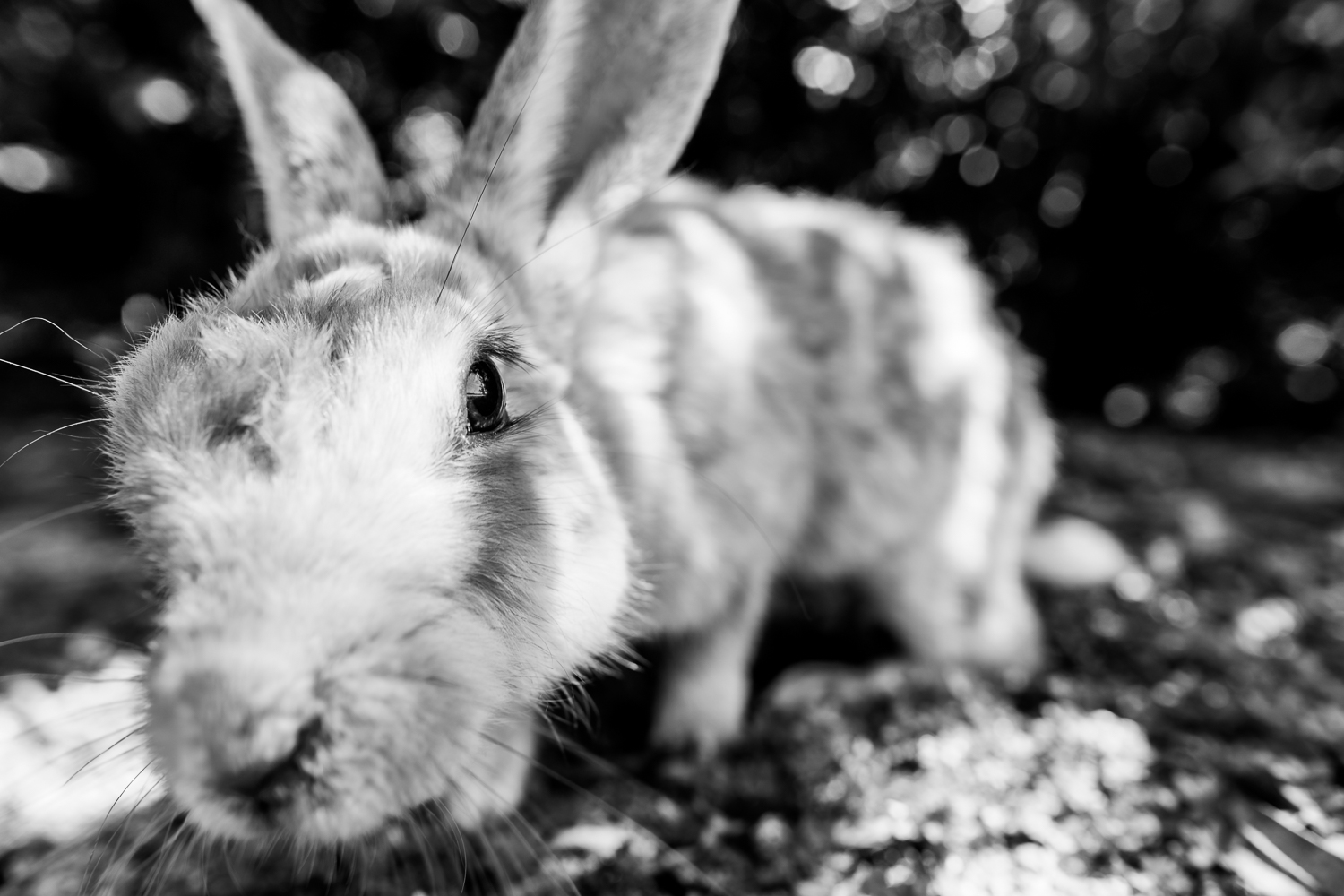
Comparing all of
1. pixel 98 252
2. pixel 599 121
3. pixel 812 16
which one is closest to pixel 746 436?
pixel 599 121

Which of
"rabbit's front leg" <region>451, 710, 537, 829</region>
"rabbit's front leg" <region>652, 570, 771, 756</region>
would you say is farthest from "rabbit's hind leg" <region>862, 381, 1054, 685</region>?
"rabbit's front leg" <region>451, 710, 537, 829</region>

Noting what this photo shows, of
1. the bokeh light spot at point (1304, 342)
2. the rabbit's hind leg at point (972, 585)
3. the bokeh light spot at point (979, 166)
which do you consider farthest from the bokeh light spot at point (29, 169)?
the bokeh light spot at point (1304, 342)

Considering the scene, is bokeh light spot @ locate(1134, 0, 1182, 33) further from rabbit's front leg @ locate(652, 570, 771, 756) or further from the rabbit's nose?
the rabbit's nose

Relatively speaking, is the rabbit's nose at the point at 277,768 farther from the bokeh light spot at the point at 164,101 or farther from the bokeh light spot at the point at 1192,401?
the bokeh light spot at the point at 1192,401

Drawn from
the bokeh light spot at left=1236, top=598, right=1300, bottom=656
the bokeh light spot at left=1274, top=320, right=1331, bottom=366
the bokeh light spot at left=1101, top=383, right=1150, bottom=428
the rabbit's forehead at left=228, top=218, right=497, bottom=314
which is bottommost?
the bokeh light spot at left=1236, top=598, right=1300, bottom=656

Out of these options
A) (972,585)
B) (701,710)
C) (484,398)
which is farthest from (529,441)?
(972,585)
